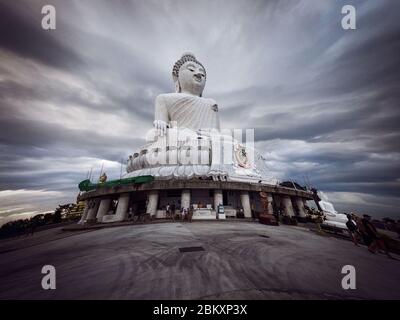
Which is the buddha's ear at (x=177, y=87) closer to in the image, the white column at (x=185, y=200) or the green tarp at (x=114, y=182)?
the green tarp at (x=114, y=182)

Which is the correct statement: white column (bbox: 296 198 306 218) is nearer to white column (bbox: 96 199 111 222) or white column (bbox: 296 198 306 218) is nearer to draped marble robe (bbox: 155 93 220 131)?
draped marble robe (bbox: 155 93 220 131)

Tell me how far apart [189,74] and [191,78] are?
718mm

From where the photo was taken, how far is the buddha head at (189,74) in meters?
24.1

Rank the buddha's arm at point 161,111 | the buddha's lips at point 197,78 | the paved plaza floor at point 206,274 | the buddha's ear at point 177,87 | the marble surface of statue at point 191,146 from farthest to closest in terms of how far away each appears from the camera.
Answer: the buddha's ear at point 177,87
the buddha's lips at point 197,78
the buddha's arm at point 161,111
the marble surface of statue at point 191,146
the paved plaza floor at point 206,274

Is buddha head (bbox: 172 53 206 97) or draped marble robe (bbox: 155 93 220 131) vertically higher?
buddha head (bbox: 172 53 206 97)

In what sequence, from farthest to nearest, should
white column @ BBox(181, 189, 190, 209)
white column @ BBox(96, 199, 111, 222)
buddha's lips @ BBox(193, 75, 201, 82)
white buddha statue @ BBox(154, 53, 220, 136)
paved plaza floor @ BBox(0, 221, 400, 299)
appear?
buddha's lips @ BBox(193, 75, 201, 82) < white buddha statue @ BBox(154, 53, 220, 136) < white column @ BBox(96, 199, 111, 222) < white column @ BBox(181, 189, 190, 209) < paved plaza floor @ BBox(0, 221, 400, 299)

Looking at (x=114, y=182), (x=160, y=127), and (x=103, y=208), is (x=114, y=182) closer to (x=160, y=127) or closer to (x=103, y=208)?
(x=103, y=208)

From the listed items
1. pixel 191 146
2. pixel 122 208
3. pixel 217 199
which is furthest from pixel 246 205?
pixel 122 208

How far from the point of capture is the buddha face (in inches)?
947

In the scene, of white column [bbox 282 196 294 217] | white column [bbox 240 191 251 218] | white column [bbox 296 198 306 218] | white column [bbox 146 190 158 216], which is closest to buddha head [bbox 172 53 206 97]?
white column [bbox 146 190 158 216]

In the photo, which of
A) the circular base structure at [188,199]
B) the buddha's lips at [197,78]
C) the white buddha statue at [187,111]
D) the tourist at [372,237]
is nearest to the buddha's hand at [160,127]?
the white buddha statue at [187,111]

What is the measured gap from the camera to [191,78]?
24016mm
